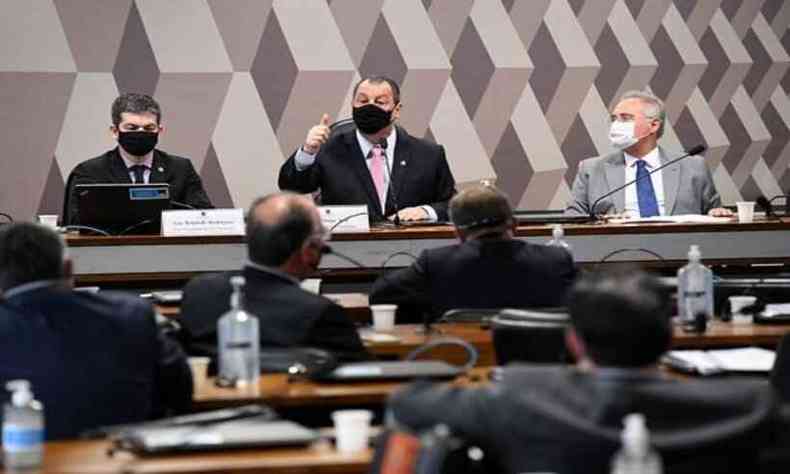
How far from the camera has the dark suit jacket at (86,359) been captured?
3312 millimetres

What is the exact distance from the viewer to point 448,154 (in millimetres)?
8641

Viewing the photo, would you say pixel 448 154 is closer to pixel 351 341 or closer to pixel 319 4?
pixel 319 4

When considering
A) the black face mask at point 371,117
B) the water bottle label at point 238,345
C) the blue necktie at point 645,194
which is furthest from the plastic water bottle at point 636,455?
the blue necktie at point 645,194

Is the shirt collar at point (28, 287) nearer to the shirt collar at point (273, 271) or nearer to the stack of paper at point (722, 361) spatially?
the shirt collar at point (273, 271)

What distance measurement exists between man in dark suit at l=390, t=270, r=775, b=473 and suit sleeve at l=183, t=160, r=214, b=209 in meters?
4.62

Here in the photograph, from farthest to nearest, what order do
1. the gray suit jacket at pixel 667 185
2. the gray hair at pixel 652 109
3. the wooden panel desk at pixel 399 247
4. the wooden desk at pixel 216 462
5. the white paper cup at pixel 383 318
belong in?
1. the gray hair at pixel 652 109
2. the gray suit jacket at pixel 667 185
3. the wooden panel desk at pixel 399 247
4. the white paper cup at pixel 383 318
5. the wooden desk at pixel 216 462

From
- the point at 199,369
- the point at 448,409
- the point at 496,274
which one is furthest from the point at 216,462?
the point at 496,274

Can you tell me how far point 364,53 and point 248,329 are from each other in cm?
490

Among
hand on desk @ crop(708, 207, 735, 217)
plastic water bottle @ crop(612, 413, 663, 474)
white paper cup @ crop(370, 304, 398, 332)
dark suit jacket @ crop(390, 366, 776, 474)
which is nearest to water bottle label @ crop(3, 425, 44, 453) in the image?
dark suit jacket @ crop(390, 366, 776, 474)

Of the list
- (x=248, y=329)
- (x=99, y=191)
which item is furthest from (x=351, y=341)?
(x=99, y=191)

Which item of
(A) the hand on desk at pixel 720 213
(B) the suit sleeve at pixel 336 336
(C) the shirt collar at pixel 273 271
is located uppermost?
(A) the hand on desk at pixel 720 213

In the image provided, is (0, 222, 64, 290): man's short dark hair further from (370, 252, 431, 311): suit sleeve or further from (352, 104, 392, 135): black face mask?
(352, 104, 392, 135): black face mask

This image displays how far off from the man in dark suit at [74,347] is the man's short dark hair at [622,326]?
123cm

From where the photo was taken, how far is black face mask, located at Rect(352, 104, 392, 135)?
281 inches
